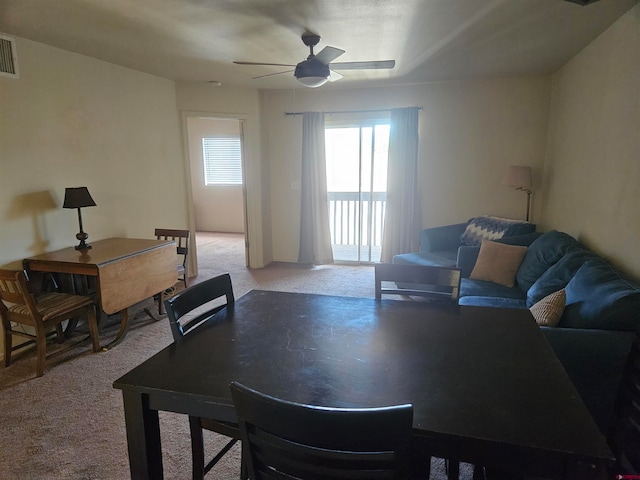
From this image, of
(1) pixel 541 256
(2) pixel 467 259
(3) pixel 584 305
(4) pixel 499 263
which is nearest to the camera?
(3) pixel 584 305

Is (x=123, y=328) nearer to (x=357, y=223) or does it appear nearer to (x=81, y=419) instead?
(x=81, y=419)

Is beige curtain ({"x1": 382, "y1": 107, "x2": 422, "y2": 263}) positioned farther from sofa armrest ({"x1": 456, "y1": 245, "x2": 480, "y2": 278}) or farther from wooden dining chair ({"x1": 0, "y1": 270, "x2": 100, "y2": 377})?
wooden dining chair ({"x1": 0, "y1": 270, "x2": 100, "y2": 377})

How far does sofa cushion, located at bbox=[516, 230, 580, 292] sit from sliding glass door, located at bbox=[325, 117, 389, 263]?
2.33 metres

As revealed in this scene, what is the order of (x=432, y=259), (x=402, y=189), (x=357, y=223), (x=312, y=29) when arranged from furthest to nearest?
(x=357, y=223), (x=402, y=189), (x=432, y=259), (x=312, y=29)

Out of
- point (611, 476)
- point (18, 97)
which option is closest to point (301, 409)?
point (611, 476)

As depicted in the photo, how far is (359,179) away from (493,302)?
2.92 metres

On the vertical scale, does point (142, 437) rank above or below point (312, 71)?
below

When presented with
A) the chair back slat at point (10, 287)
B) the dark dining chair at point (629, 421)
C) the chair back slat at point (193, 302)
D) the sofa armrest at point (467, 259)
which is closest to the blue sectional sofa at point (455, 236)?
the sofa armrest at point (467, 259)

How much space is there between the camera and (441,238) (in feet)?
14.4

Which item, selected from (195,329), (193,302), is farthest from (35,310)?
(195,329)

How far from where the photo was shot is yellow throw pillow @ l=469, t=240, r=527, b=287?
3.16m

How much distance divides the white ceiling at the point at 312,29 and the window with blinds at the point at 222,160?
378 cm

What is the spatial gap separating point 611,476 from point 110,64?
4.66m

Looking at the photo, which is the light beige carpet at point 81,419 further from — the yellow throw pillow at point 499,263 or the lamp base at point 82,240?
the yellow throw pillow at point 499,263
